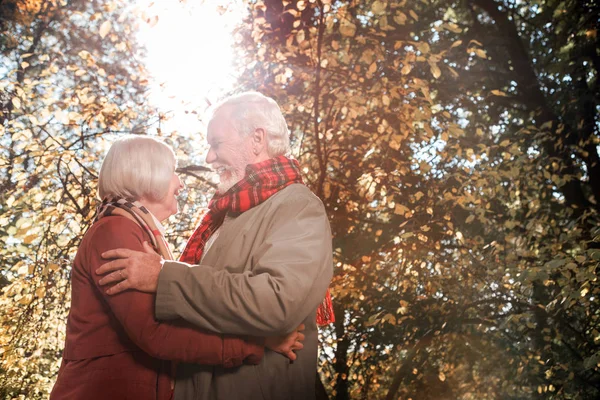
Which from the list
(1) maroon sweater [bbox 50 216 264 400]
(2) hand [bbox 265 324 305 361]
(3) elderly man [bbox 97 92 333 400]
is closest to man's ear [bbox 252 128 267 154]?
(3) elderly man [bbox 97 92 333 400]

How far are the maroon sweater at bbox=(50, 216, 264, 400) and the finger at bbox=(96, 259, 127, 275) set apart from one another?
0.07 m

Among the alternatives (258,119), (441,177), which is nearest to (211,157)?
(258,119)

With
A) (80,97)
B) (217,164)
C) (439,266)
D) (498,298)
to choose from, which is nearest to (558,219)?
(498,298)

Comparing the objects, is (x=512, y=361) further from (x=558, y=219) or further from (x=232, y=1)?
(x=232, y=1)

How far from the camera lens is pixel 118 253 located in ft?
6.54

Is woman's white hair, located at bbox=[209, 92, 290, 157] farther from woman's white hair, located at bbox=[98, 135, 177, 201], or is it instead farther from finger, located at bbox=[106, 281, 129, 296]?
finger, located at bbox=[106, 281, 129, 296]

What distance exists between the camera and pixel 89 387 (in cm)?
198

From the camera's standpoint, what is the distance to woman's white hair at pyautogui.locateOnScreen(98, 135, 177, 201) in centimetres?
228

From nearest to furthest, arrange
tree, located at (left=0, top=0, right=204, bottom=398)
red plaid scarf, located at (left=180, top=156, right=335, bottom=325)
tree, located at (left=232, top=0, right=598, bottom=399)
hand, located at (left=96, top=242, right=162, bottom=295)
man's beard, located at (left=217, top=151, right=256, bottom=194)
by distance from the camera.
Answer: hand, located at (left=96, top=242, right=162, bottom=295) → red plaid scarf, located at (left=180, top=156, right=335, bottom=325) → man's beard, located at (left=217, top=151, right=256, bottom=194) → tree, located at (left=0, top=0, right=204, bottom=398) → tree, located at (left=232, top=0, right=598, bottom=399)

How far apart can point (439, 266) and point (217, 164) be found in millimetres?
5744

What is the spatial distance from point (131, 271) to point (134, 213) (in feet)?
1.00

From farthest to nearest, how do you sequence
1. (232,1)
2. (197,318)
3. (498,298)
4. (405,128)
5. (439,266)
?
(498,298), (439,266), (405,128), (232,1), (197,318)

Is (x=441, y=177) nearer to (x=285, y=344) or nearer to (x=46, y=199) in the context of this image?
(x=46, y=199)

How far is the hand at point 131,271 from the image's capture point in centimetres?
193
